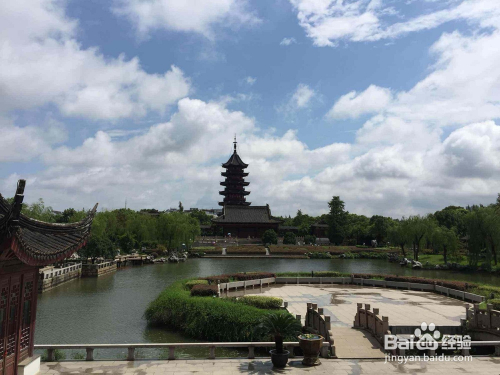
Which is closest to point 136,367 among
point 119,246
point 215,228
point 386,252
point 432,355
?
point 432,355

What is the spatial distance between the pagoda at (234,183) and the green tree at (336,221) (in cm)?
1819

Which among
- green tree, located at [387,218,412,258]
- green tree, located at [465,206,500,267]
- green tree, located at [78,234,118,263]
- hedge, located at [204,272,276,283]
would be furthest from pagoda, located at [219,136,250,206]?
hedge, located at [204,272,276,283]

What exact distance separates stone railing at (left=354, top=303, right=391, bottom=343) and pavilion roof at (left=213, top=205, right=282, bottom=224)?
5978cm

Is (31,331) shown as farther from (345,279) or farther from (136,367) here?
(345,279)

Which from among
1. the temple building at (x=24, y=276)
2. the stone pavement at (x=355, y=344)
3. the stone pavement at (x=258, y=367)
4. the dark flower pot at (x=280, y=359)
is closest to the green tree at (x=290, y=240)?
the stone pavement at (x=355, y=344)

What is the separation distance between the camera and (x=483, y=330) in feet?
43.3

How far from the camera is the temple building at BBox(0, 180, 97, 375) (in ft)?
25.4

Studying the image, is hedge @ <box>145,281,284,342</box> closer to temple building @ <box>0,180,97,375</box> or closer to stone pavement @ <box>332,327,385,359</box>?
stone pavement @ <box>332,327,385,359</box>

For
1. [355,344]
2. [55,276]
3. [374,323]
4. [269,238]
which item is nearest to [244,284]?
[374,323]

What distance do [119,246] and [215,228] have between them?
1166 inches

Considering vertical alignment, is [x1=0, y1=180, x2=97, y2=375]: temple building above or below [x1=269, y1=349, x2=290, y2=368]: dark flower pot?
above

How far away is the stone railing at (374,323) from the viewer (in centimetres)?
1198

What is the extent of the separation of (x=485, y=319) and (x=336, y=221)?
65876 mm

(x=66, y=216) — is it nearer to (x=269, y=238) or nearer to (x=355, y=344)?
(x=269, y=238)
